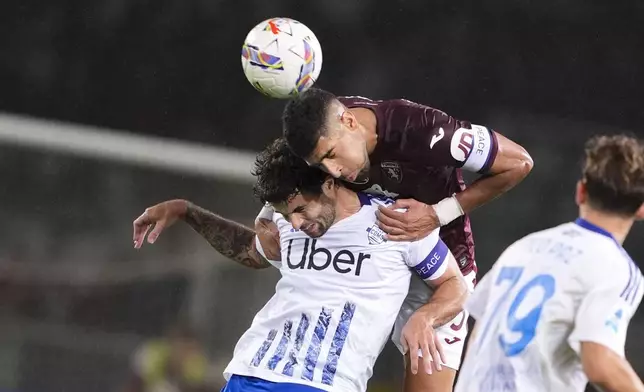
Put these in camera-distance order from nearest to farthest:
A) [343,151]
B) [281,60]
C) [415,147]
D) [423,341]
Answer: [423,341] → [343,151] → [415,147] → [281,60]

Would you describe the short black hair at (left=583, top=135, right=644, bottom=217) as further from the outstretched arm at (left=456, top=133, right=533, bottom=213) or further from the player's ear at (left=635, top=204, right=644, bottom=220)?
the outstretched arm at (left=456, top=133, right=533, bottom=213)

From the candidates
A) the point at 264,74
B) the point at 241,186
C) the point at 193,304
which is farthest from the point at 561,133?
the point at 264,74

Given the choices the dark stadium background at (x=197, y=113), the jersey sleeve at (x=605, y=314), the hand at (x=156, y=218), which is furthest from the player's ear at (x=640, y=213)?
the dark stadium background at (x=197, y=113)

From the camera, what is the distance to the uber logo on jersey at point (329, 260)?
10.3ft

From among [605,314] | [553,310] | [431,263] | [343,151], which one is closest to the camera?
[605,314]

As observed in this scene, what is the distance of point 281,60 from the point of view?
3684 millimetres

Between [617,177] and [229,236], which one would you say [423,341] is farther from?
[229,236]

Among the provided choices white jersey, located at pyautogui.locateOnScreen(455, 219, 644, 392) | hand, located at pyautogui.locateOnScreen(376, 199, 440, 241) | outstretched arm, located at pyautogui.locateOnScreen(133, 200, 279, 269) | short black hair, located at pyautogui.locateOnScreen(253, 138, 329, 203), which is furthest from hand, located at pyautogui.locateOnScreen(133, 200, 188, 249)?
white jersey, located at pyautogui.locateOnScreen(455, 219, 644, 392)

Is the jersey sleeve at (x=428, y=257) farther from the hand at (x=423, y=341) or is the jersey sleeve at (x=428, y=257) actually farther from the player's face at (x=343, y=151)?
the player's face at (x=343, y=151)

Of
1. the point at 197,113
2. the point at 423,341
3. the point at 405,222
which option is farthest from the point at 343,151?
the point at 197,113

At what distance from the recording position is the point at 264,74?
12.2ft

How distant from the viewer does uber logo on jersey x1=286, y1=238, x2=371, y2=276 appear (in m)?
3.12

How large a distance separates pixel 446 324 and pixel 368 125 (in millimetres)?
744

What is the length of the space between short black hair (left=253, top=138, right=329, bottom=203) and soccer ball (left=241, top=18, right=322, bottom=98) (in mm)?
546
